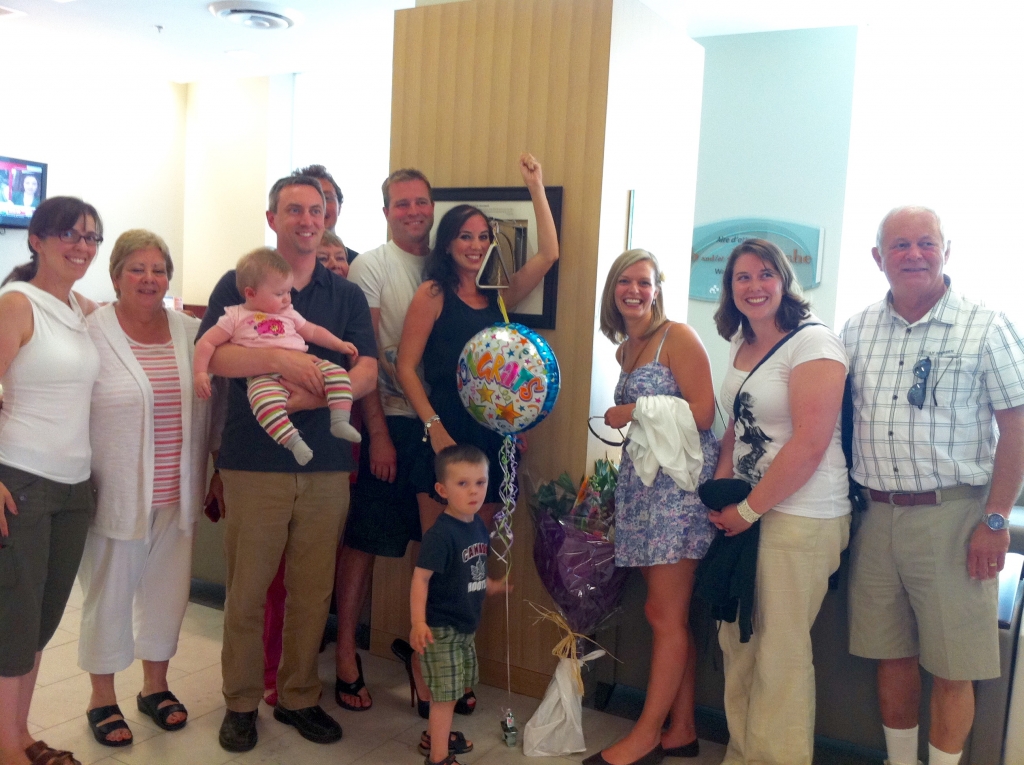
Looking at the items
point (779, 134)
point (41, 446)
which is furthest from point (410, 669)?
point (779, 134)

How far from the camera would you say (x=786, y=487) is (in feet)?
7.36

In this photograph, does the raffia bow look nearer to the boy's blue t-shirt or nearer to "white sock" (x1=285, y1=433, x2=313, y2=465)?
the boy's blue t-shirt

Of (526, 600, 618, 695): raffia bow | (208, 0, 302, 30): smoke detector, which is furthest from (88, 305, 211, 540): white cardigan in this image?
(208, 0, 302, 30): smoke detector

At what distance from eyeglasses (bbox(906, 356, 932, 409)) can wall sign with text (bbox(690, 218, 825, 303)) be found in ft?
12.3

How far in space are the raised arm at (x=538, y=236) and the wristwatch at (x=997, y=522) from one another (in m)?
1.50

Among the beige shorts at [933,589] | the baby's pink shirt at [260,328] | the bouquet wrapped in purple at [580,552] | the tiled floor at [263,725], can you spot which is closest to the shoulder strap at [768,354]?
the beige shorts at [933,589]

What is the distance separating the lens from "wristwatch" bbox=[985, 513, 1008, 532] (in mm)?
2115

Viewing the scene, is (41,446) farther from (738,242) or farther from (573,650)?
(738,242)

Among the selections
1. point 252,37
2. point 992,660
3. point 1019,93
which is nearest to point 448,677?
point 992,660

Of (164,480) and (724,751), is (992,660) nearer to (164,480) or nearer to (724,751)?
(724,751)

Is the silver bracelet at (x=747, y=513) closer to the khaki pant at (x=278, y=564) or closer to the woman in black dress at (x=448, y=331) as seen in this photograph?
the woman in black dress at (x=448, y=331)

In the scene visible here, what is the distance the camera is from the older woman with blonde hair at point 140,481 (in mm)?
2498

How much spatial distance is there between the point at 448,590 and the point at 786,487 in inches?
38.5

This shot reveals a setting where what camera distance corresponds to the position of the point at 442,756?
2.48 meters
